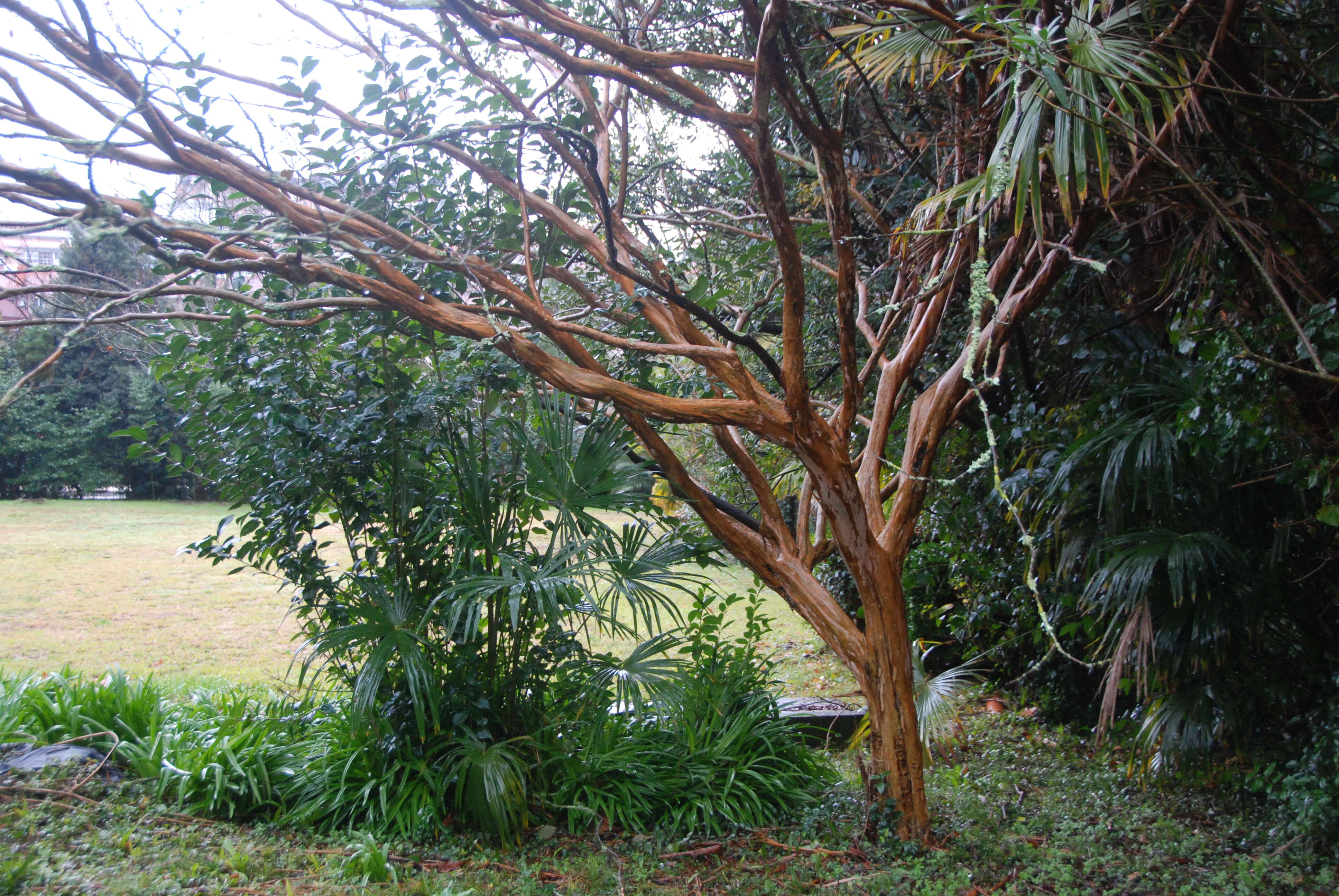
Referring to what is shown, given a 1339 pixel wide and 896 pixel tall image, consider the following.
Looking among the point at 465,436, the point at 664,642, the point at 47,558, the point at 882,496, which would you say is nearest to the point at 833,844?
the point at 664,642

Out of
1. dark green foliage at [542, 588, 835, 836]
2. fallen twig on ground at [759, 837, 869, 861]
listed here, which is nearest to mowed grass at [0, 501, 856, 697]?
dark green foliage at [542, 588, 835, 836]

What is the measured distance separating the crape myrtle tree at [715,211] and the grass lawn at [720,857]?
1.12ft

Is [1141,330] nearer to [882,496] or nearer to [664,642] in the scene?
[882,496]

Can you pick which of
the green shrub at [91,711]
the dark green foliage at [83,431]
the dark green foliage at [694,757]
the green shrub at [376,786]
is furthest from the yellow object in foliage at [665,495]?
the dark green foliage at [83,431]

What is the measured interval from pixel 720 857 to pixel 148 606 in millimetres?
5801

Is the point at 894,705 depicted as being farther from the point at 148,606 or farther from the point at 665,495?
the point at 148,606

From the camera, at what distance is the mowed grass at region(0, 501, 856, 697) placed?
5.29m

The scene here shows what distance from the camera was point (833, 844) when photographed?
289 cm

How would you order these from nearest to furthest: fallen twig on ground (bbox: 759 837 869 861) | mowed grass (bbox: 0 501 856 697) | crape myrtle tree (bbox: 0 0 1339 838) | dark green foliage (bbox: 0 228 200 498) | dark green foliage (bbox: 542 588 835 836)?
crape myrtle tree (bbox: 0 0 1339 838), fallen twig on ground (bbox: 759 837 869 861), dark green foliage (bbox: 542 588 835 836), mowed grass (bbox: 0 501 856 697), dark green foliage (bbox: 0 228 200 498)

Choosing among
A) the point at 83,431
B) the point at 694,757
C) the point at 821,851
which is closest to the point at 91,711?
the point at 694,757

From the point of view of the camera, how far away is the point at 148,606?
659 cm

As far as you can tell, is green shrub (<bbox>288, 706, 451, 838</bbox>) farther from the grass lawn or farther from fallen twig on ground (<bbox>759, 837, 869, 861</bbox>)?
fallen twig on ground (<bbox>759, 837, 869, 861</bbox>)

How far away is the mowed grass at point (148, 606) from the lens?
529cm

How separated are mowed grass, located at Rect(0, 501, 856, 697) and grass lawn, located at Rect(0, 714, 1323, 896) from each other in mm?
1100
